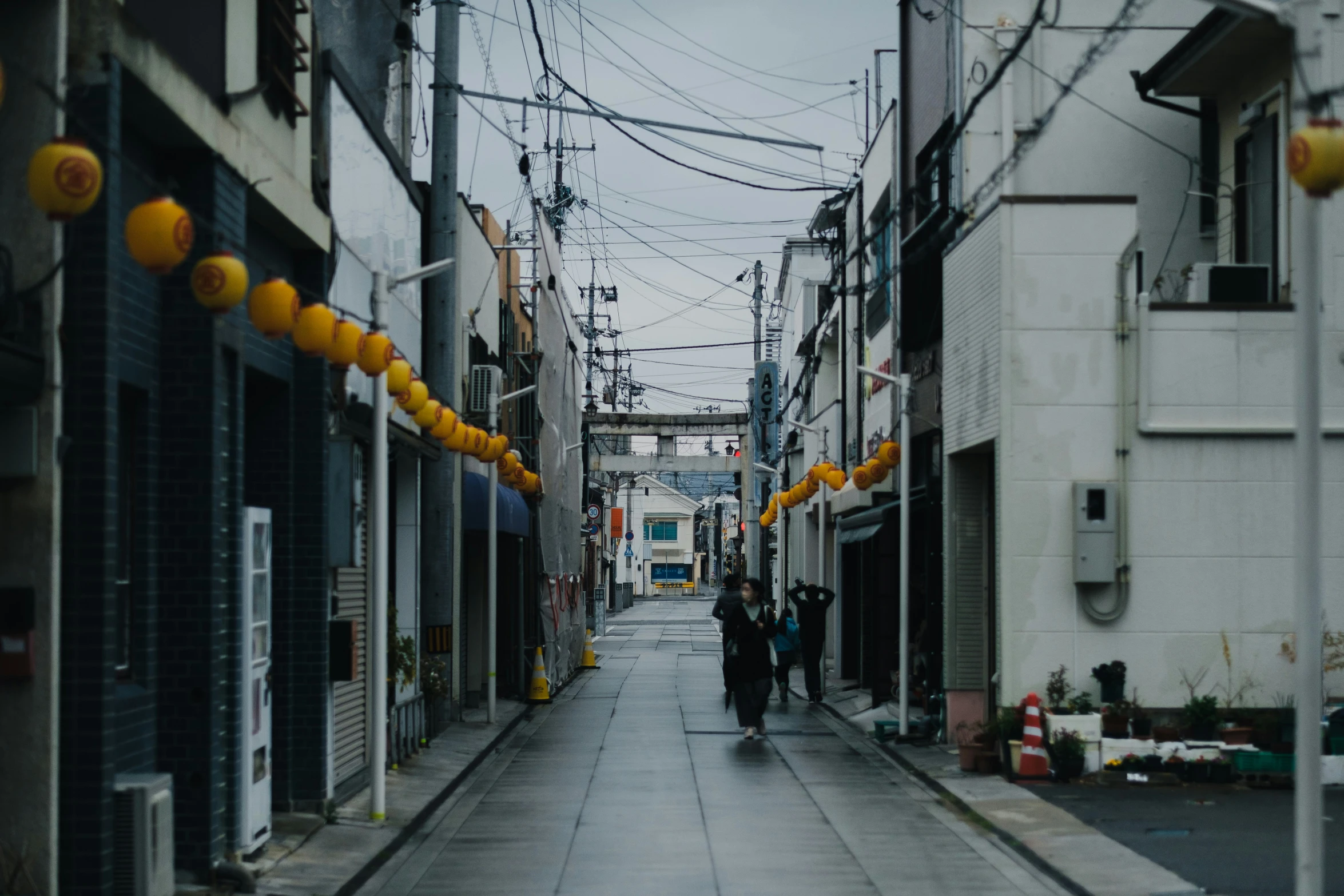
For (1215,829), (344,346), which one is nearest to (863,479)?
(1215,829)

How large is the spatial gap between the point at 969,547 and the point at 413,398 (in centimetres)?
854

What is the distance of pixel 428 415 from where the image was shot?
15461 millimetres

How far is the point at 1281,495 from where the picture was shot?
16.5 m

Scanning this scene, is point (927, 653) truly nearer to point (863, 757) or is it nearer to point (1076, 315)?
point (863, 757)

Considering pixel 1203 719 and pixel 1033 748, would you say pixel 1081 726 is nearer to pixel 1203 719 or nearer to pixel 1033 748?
pixel 1033 748

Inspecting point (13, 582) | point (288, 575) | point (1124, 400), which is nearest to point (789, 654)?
point (1124, 400)

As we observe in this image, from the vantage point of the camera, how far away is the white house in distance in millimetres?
128250

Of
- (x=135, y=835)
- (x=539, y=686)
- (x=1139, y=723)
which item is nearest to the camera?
(x=135, y=835)

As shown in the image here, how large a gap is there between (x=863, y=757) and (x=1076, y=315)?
6.26m

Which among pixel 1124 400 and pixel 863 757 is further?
pixel 863 757

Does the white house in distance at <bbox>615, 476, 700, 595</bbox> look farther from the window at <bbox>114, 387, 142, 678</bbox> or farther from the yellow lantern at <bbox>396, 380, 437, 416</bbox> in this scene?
the window at <bbox>114, 387, 142, 678</bbox>

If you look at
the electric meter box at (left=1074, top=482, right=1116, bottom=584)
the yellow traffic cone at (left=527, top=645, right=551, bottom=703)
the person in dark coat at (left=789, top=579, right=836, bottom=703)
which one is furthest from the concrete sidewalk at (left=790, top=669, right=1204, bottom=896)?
the yellow traffic cone at (left=527, top=645, right=551, bottom=703)

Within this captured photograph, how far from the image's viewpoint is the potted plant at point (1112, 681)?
16.3m

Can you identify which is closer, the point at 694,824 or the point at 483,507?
the point at 694,824
